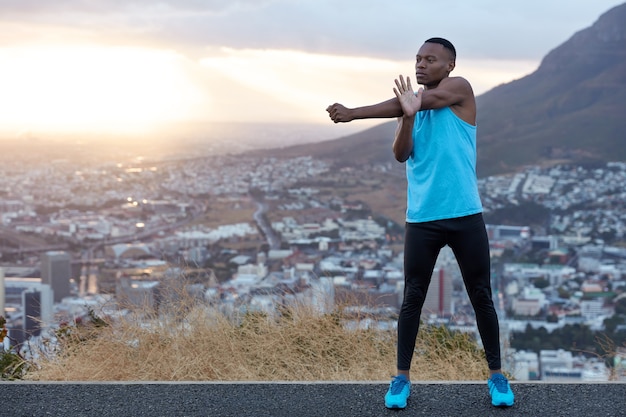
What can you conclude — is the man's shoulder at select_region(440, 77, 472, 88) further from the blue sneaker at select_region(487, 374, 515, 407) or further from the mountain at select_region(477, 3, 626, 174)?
the mountain at select_region(477, 3, 626, 174)

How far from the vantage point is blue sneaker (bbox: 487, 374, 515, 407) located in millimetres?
3791

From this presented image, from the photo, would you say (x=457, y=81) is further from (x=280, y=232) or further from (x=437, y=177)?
(x=280, y=232)

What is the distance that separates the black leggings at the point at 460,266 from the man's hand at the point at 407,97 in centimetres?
51

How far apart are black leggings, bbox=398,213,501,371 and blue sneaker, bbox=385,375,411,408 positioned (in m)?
0.07

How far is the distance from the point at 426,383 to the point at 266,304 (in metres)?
2.10

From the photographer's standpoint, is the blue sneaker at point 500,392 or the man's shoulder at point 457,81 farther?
the blue sneaker at point 500,392

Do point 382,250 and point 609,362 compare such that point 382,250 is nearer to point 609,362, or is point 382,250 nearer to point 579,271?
point 579,271

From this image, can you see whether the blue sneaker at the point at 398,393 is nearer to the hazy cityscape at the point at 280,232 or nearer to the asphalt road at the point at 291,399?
the asphalt road at the point at 291,399

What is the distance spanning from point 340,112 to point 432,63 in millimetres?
481

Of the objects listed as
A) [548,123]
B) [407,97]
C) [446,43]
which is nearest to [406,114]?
[407,97]

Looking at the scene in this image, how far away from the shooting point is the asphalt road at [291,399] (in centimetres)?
380

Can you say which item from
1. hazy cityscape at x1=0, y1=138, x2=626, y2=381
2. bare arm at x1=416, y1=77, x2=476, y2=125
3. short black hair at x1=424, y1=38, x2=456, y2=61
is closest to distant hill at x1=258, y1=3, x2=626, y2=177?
hazy cityscape at x1=0, y1=138, x2=626, y2=381

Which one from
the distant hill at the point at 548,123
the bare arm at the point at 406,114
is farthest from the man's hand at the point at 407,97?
the distant hill at the point at 548,123

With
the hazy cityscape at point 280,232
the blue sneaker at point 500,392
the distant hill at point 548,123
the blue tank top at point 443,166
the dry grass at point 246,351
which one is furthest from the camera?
the distant hill at point 548,123
